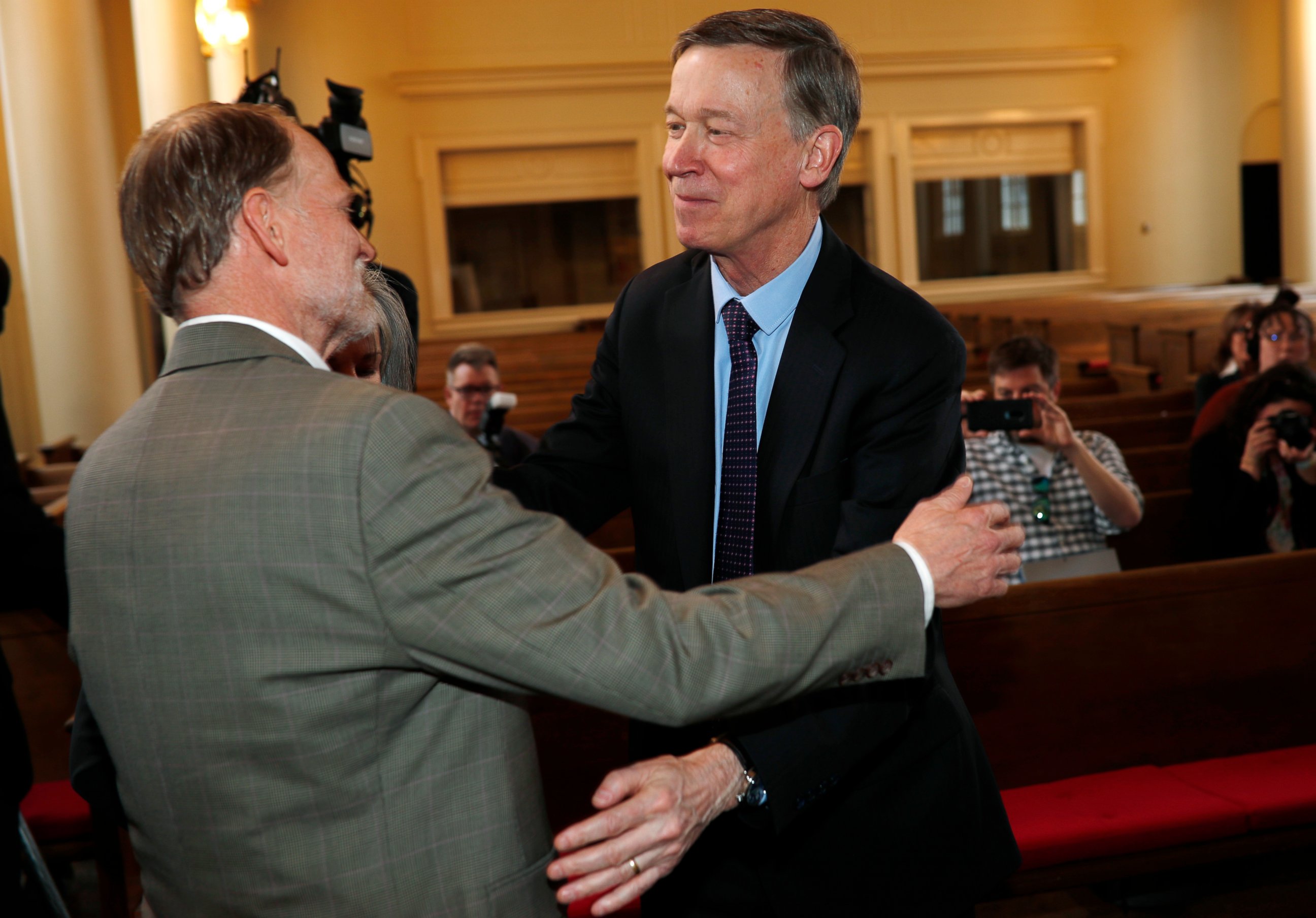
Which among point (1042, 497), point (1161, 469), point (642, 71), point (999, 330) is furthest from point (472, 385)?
point (642, 71)

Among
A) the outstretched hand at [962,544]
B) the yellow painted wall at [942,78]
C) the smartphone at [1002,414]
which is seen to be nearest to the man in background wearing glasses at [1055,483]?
the smartphone at [1002,414]

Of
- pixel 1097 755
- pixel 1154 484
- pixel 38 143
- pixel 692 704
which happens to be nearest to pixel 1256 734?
pixel 1097 755

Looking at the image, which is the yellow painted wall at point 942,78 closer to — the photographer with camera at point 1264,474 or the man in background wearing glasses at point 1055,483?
the photographer with camera at point 1264,474

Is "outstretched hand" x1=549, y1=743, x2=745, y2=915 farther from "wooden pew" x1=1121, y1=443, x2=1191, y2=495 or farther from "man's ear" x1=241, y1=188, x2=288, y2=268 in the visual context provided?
"wooden pew" x1=1121, y1=443, x2=1191, y2=495

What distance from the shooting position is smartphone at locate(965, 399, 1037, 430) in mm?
2873

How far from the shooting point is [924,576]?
121 centimetres

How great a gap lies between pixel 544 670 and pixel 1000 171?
1760cm

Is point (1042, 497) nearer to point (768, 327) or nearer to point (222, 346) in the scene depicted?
point (768, 327)

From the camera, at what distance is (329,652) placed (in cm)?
103

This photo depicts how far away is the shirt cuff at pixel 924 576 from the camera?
3.95ft

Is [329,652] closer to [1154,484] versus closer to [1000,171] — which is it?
[1154,484]

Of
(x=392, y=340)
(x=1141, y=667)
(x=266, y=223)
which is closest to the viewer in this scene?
(x=266, y=223)

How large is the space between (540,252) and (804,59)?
1561 centimetres

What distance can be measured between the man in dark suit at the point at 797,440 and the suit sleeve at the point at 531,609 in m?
0.30
